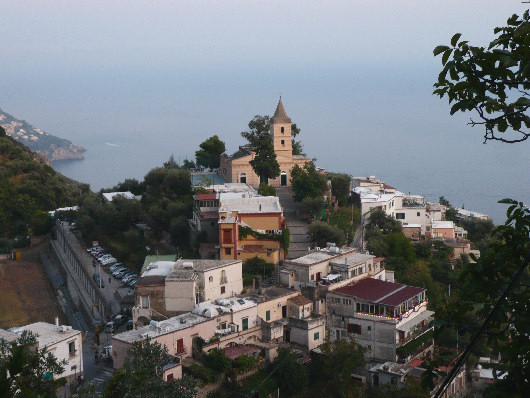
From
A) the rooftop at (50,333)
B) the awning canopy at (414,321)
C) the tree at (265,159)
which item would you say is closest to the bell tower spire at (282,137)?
the tree at (265,159)

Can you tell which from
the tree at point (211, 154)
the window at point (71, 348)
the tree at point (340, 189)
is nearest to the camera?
the window at point (71, 348)

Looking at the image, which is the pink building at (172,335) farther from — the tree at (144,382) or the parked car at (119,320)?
the parked car at (119,320)

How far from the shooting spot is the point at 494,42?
3.54 m

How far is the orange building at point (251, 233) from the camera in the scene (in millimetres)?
17078

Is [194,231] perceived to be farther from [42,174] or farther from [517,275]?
[517,275]

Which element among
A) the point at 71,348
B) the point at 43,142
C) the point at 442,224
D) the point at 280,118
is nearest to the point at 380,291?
the point at 71,348

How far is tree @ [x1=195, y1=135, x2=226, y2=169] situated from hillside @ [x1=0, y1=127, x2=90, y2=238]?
559 cm

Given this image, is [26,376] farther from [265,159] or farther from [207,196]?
[265,159]

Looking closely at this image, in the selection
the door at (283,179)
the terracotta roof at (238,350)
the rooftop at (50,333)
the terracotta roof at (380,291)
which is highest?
the door at (283,179)

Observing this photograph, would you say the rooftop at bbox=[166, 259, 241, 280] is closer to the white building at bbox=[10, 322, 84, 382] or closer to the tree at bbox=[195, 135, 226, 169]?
the white building at bbox=[10, 322, 84, 382]

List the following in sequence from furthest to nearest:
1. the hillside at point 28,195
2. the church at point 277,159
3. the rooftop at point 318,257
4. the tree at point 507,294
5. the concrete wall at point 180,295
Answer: the hillside at point 28,195 → the church at point 277,159 → the rooftop at point 318,257 → the concrete wall at point 180,295 → the tree at point 507,294

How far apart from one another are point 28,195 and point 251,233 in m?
14.4

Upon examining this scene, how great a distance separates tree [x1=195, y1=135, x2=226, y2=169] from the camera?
26.9m

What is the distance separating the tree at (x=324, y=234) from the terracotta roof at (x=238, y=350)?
523 centimetres
